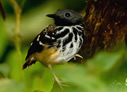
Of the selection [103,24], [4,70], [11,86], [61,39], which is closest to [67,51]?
[61,39]

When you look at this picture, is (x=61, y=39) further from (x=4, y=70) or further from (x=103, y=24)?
(x=4, y=70)

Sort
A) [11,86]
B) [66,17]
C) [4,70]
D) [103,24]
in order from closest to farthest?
[11,86], [4,70], [103,24], [66,17]

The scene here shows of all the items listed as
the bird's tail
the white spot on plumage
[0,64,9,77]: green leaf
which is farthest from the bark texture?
[0,64,9,77]: green leaf

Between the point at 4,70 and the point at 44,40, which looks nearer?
the point at 4,70

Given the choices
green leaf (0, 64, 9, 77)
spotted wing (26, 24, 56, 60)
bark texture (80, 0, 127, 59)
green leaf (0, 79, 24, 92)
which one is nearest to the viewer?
green leaf (0, 79, 24, 92)

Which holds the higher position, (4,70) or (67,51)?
(4,70)

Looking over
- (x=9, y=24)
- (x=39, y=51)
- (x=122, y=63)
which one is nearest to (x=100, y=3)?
(x=39, y=51)

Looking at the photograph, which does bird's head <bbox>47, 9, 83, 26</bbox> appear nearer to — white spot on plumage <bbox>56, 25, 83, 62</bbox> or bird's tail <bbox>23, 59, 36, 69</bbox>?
white spot on plumage <bbox>56, 25, 83, 62</bbox>

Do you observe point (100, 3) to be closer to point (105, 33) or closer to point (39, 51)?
point (105, 33)
